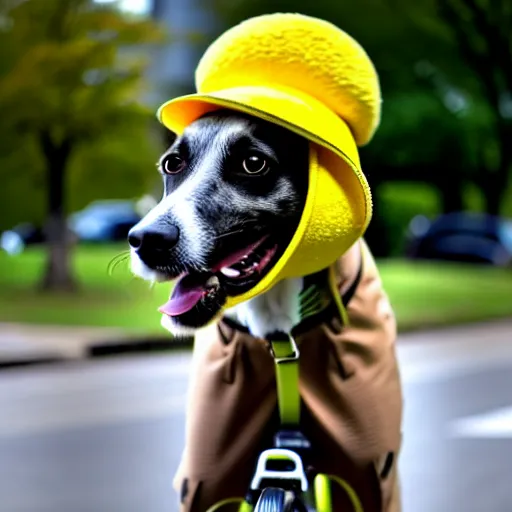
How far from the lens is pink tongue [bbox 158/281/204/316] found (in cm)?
234

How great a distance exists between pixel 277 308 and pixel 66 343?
29.9ft

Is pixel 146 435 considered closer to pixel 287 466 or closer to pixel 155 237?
pixel 287 466

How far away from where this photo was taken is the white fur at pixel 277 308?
2613mm

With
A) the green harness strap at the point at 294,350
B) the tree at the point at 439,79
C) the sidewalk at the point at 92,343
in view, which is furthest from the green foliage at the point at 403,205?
the green harness strap at the point at 294,350

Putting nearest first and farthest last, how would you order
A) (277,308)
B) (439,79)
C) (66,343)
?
(277,308), (66,343), (439,79)

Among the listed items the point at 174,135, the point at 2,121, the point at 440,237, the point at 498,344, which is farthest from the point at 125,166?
the point at 174,135

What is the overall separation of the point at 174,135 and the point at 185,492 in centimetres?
87

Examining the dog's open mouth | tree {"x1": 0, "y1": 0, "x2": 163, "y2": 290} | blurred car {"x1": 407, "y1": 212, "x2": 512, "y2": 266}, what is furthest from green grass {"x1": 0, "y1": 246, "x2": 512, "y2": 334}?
the dog's open mouth

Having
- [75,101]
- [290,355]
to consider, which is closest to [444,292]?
[75,101]

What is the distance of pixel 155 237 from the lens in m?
2.28

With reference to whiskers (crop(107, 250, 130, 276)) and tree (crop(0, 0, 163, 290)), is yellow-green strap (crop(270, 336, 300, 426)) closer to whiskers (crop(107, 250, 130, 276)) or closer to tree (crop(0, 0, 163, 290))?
whiskers (crop(107, 250, 130, 276))

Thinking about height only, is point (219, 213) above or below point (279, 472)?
above

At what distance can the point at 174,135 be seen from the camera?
2895 mm

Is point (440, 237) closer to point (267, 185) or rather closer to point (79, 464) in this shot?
point (79, 464)
